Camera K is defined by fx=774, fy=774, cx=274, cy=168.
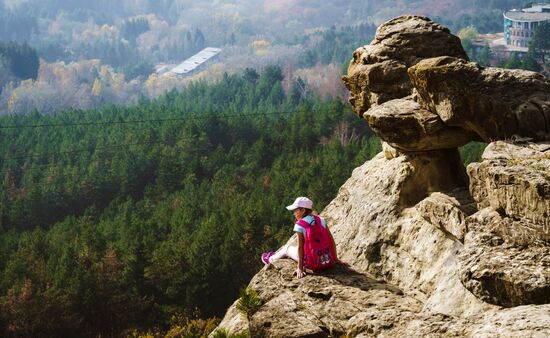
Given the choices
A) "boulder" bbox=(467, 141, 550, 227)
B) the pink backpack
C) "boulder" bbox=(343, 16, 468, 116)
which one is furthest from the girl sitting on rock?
"boulder" bbox=(343, 16, 468, 116)

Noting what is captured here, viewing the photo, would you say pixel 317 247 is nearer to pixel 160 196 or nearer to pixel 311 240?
pixel 311 240

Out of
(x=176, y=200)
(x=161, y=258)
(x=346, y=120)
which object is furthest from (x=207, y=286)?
(x=346, y=120)

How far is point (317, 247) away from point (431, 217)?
1819 mm

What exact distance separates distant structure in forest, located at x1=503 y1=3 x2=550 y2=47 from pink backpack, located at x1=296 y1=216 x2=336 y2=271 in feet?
360

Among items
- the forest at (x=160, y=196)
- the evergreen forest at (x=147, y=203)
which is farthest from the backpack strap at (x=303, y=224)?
the evergreen forest at (x=147, y=203)

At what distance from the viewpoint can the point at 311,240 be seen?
39.4 feet

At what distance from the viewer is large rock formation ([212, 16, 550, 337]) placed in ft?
29.7

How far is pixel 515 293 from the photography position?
8820mm

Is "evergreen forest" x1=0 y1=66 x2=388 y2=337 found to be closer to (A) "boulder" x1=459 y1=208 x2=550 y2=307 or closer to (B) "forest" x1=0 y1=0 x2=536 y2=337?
(B) "forest" x1=0 y1=0 x2=536 y2=337

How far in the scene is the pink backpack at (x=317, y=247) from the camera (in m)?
12.0

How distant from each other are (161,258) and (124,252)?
3.97m

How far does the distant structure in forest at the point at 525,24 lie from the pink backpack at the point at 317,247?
360 ft

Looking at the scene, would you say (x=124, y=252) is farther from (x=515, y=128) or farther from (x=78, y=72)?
(x=78, y=72)

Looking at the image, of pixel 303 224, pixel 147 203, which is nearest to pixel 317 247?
pixel 303 224
